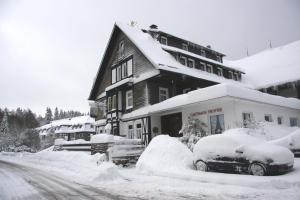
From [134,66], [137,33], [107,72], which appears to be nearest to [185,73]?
[134,66]

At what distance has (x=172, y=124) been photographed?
2247cm

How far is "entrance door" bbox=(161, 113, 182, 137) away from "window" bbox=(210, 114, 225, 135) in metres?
3.51

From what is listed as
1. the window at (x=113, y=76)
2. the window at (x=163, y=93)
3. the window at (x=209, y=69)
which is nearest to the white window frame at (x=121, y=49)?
the window at (x=113, y=76)

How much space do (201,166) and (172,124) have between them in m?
10.7

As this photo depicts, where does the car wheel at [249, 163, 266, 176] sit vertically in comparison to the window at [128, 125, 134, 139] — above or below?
below

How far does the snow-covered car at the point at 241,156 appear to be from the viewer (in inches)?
379

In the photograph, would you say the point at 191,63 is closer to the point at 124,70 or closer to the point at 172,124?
the point at 124,70

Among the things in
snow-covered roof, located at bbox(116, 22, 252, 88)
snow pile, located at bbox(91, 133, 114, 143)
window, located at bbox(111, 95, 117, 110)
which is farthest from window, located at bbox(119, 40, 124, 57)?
snow pile, located at bbox(91, 133, 114, 143)

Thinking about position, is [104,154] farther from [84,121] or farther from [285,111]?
[84,121]

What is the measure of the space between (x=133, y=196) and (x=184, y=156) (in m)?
5.90

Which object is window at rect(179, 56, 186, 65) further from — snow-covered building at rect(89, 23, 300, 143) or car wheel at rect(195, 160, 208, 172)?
car wheel at rect(195, 160, 208, 172)

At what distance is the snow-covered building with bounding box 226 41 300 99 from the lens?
27442 millimetres

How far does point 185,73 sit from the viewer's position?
23219 mm

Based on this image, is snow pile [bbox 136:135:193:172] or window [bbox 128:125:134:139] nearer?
Answer: snow pile [bbox 136:135:193:172]
